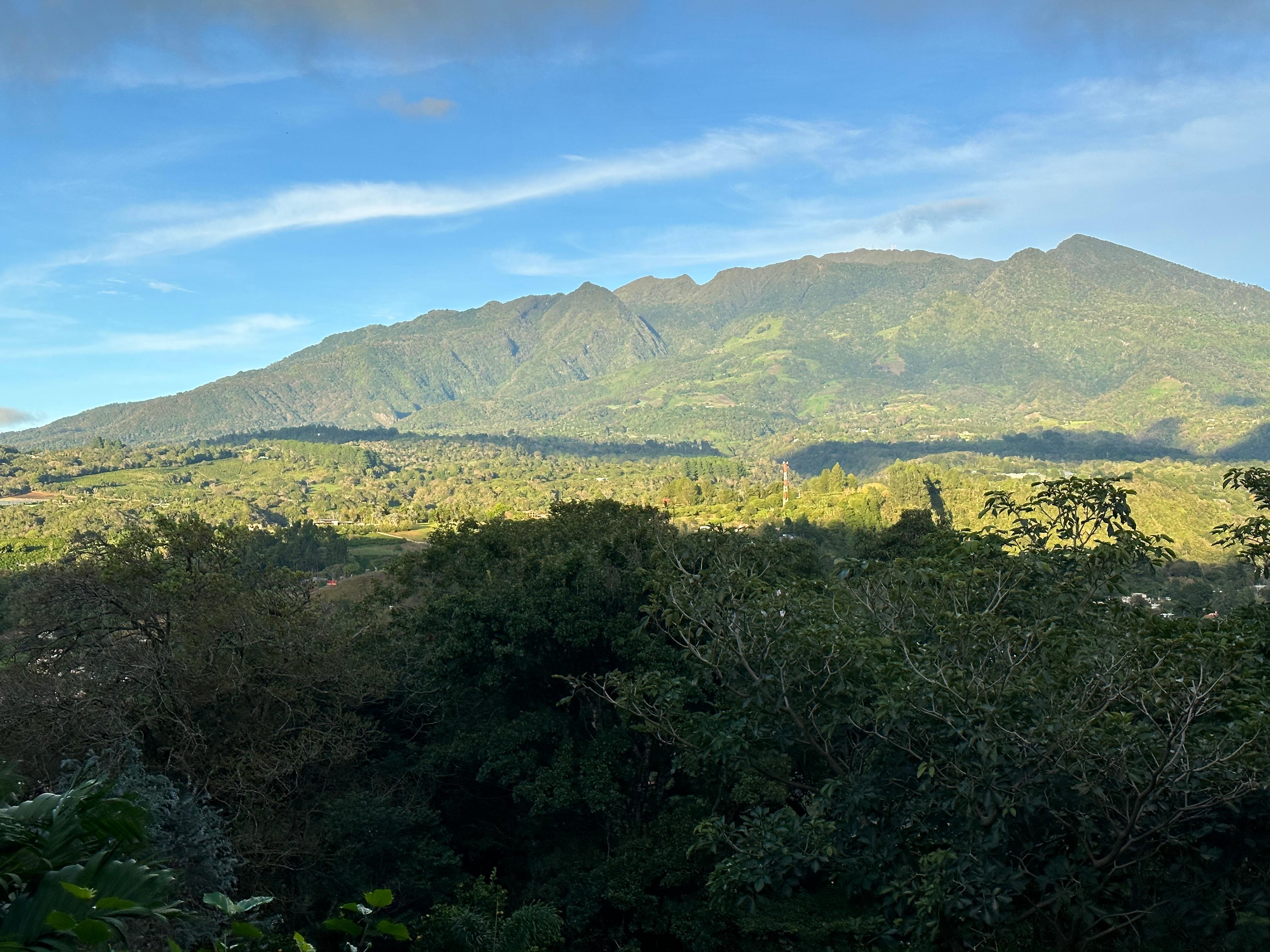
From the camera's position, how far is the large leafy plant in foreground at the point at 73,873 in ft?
11.3

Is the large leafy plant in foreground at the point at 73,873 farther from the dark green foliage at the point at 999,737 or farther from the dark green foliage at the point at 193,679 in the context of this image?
the dark green foliage at the point at 193,679

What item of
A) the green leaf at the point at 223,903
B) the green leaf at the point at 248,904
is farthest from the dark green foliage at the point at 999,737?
the green leaf at the point at 223,903

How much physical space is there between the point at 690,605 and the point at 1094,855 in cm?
387

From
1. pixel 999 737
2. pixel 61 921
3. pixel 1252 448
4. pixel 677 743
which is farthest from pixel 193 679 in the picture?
pixel 1252 448

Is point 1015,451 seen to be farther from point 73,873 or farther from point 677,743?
point 73,873

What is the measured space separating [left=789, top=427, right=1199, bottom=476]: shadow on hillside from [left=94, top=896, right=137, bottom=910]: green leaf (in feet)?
536

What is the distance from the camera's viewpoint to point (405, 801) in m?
13.4

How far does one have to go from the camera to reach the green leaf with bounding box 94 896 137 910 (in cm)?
343

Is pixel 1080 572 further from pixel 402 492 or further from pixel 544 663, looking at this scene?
pixel 402 492

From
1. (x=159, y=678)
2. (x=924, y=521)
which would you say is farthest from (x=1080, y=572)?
(x=924, y=521)

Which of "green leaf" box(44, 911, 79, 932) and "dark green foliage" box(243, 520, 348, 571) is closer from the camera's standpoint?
"green leaf" box(44, 911, 79, 932)

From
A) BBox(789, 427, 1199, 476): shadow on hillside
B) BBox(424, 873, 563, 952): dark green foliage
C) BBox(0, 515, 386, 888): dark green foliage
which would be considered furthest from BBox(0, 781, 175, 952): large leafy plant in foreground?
BBox(789, 427, 1199, 476): shadow on hillside

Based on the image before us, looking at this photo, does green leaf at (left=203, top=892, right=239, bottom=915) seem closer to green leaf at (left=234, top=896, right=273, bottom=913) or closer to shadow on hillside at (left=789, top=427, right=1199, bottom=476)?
green leaf at (left=234, top=896, right=273, bottom=913)

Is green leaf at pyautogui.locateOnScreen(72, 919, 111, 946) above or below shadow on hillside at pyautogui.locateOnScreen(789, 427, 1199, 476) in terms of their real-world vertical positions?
above
